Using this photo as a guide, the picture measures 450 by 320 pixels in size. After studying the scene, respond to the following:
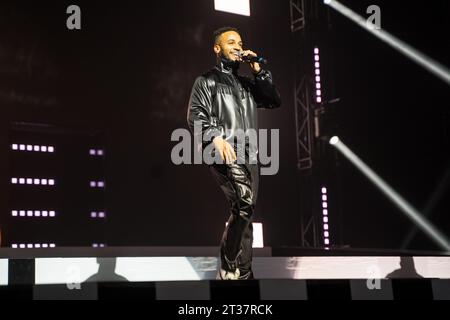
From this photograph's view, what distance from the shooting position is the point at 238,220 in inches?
110

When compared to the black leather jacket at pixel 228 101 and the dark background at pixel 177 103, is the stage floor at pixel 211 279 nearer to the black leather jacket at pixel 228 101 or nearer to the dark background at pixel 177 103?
the black leather jacket at pixel 228 101

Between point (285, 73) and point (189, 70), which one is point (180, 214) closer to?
point (189, 70)

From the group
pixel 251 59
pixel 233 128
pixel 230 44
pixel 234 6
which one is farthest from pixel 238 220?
pixel 234 6

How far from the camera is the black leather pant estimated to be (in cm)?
279

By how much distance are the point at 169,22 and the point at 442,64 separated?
3.17m

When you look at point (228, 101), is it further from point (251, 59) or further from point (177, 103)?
point (177, 103)

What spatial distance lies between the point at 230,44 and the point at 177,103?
3.91m

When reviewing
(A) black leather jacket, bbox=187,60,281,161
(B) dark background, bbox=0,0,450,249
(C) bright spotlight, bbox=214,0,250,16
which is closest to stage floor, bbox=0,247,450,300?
(A) black leather jacket, bbox=187,60,281,161

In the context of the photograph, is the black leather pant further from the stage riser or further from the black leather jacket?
the stage riser

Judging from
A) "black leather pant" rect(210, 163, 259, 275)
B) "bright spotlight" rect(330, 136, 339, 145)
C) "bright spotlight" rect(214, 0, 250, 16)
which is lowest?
"black leather pant" rect(210, 163, 259, 275)

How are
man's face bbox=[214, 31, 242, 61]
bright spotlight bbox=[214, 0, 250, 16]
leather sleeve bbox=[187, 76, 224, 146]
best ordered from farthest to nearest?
bright spotlight bbox=[214, 0, 250, 16] < man's face bbox=[214, 31, 242, 61] < leather sleeve bbox=[187, 76, 224, 146]

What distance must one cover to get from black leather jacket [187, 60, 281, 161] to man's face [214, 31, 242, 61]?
66mm

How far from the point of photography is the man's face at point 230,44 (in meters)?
3.06

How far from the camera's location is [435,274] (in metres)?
3.23
